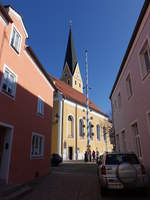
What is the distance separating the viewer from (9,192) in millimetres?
6840

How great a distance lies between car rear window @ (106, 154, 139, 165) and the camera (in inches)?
262

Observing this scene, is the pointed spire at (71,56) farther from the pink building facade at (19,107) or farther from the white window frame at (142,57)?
the white window frame at (142,57)

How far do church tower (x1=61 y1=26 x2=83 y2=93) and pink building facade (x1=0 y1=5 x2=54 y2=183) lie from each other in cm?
3981

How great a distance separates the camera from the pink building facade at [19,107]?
8266mm

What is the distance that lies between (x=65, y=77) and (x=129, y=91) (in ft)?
145

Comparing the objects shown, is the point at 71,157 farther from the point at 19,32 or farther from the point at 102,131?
the point at 19,32

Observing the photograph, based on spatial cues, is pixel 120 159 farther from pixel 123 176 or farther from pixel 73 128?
pixel 73 128

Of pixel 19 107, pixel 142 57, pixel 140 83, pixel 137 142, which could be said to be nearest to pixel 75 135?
pixel 137 142

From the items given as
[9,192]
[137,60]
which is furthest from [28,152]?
[137,60]

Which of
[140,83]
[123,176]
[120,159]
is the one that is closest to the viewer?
[123,176]

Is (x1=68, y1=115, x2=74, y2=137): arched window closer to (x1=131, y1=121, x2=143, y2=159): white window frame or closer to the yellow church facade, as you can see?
the yellow church facade

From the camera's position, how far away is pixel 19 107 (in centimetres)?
959

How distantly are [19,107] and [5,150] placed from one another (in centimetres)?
244

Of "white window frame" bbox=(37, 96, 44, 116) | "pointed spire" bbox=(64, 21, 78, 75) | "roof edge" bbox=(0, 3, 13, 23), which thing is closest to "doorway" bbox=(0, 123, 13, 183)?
"white window frame" bbox=(37, 96, 44, 116)
